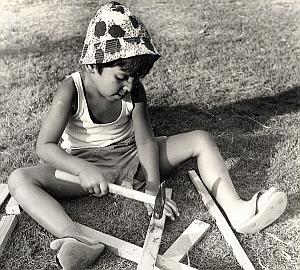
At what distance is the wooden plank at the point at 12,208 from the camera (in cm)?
264

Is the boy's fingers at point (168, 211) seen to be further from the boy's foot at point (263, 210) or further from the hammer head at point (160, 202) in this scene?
the boy's foot at point (263, 210)

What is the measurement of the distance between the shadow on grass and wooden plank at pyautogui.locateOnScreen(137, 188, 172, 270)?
0.67 meters

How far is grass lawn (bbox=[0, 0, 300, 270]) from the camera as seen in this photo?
246 cm

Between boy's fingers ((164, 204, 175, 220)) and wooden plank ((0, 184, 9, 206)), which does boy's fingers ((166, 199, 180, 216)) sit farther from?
wooden plank ((0, 184, 9, 206))

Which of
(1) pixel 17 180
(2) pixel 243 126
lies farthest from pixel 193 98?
(1) pixel 17 180

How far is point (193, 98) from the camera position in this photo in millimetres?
3889

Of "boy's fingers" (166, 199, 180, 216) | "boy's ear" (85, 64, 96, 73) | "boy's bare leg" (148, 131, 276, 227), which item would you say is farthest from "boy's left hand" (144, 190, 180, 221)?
"boy's ear" (85, 64, 96, 73)

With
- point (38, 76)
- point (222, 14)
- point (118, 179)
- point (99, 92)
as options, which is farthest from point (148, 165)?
point (222, 14)

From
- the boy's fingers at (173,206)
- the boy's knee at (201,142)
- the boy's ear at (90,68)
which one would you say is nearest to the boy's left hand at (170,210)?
the boy's fingers at (173,206)

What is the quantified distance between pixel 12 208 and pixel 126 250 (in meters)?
0.71

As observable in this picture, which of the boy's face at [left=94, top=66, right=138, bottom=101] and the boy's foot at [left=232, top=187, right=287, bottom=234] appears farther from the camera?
the boy's face at [left=94, top=66, right=138, bottom=101]

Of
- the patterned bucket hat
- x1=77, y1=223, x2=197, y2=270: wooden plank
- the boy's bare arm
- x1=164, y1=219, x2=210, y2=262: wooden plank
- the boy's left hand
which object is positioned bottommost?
x1=164, y1=219, x2=210, y2=262: wooden plank

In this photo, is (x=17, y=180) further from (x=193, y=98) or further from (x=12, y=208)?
(x=193, y=98)

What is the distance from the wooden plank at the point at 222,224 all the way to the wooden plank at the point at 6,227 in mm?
993
